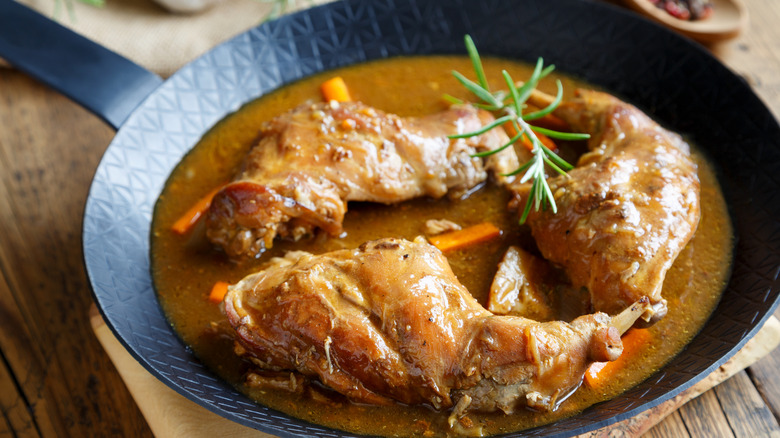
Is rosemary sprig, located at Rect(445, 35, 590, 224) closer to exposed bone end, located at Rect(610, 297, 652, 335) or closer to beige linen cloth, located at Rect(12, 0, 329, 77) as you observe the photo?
exposed bone end, located at Rect(610, 297, 652, 335)

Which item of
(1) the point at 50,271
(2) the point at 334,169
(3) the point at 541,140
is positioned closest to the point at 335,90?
(2) the point at 334,169

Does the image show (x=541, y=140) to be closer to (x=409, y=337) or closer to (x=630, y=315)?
(x=630, y=315)

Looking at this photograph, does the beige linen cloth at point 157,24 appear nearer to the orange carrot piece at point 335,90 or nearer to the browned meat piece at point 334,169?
the orange carrot piece at point 335,90

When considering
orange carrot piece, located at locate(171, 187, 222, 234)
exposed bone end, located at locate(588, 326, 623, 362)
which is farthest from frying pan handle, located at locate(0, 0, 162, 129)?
exposed bone end, located at locate(588, 326, 623, 362)

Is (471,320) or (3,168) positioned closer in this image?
(471,320)

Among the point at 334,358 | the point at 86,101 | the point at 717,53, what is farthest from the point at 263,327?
the point at 717,53

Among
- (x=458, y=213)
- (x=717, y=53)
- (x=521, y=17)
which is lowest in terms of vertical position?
(x=458, y=213)

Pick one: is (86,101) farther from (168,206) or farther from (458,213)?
(458,213)
